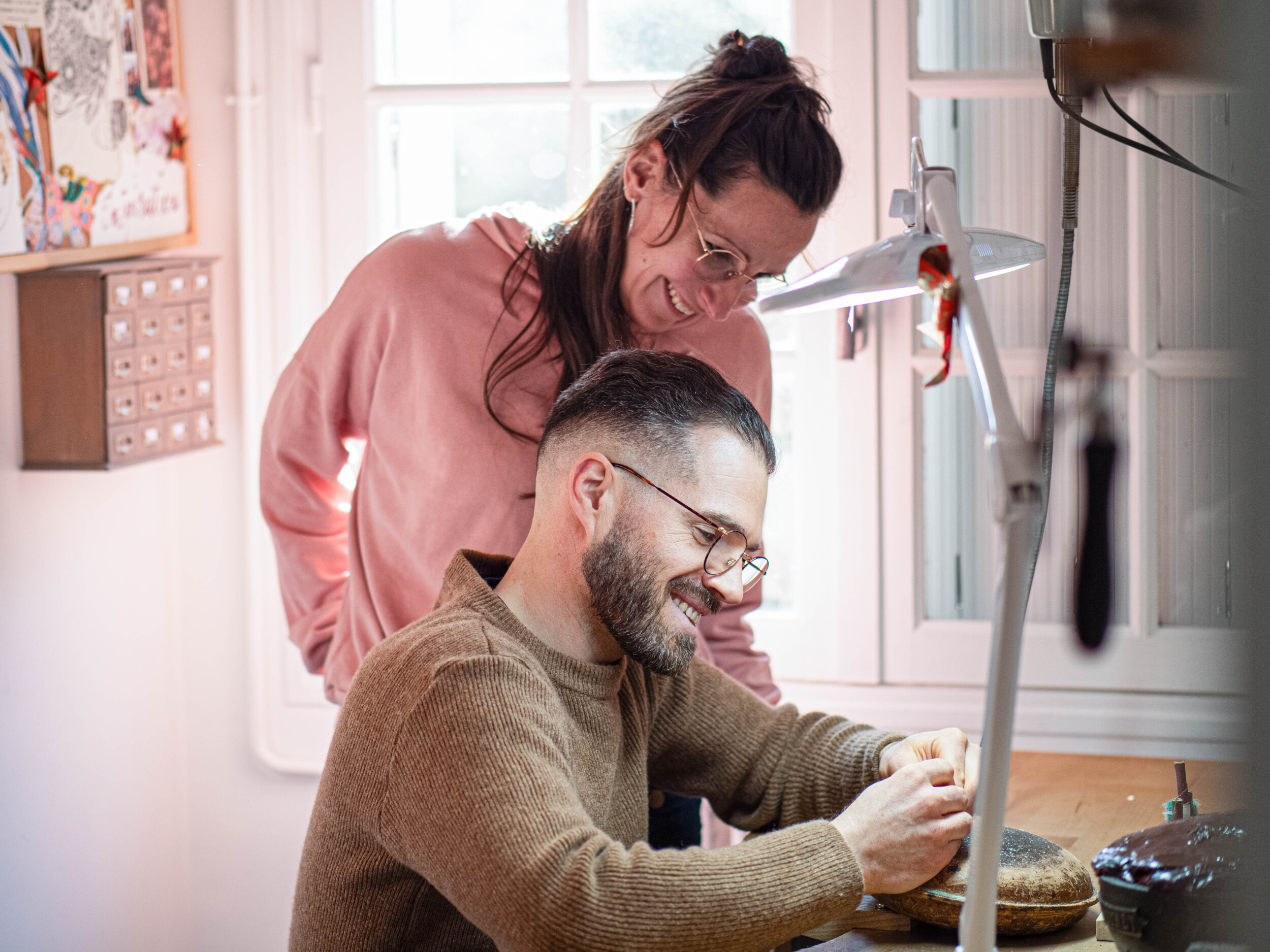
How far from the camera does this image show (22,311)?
Result: 6.63ft

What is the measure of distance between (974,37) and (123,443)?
161 centimetres

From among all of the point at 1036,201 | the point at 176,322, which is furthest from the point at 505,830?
the point at 1036,201

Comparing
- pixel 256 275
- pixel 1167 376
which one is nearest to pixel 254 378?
pixel 256 275

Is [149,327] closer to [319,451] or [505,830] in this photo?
[319,451]

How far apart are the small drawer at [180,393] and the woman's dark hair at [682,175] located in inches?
36.4

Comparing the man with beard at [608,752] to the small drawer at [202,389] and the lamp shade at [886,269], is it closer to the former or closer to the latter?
the lamp shade at [886,269]

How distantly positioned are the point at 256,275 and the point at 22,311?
0.57m

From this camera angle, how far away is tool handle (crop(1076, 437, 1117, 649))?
A: 189 cm

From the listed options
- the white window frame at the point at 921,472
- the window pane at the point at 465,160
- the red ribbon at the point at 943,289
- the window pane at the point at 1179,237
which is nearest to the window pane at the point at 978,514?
the white window frame at the point at 921,472

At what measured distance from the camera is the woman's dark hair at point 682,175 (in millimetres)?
1399

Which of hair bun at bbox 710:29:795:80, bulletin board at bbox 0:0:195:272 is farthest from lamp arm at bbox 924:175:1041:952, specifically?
bulletin board at bbox 0:0:195:272

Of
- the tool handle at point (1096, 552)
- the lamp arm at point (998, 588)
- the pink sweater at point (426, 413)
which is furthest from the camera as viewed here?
the tool handle at point (1096, 552)

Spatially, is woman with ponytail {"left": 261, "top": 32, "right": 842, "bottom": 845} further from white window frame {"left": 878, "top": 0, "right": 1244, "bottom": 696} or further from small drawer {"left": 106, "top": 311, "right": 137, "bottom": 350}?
white window frame {"left": 878, "top": 0, "right": 1244, "bottom": 696}

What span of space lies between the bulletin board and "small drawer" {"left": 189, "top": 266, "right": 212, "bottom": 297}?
0.09 meters
